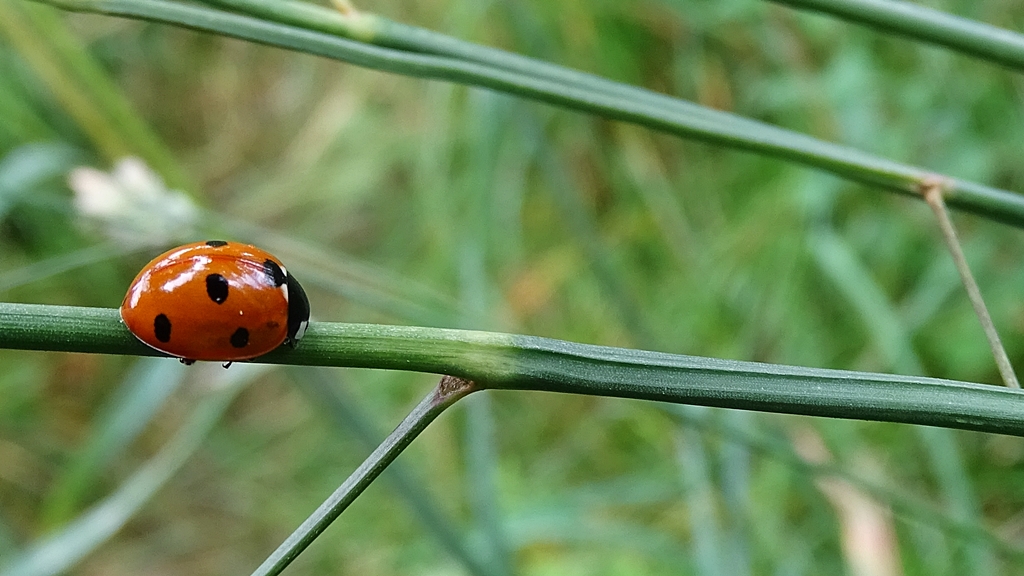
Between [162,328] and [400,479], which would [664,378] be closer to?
[162,328]

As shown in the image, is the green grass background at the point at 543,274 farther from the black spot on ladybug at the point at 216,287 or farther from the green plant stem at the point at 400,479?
the black spot on ladybug at the point at 216,287

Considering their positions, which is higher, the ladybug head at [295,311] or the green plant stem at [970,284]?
the green plant stem at [970,284]

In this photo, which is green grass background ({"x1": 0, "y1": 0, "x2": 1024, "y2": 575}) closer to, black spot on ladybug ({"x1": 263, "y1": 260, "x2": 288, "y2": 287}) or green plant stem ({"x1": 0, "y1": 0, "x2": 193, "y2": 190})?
green plant stem ({"x1": 0, "y1": 0, "x2": 193, "y2": 190})

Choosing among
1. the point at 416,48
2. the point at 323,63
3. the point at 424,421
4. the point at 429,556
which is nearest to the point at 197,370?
the point at 429,556

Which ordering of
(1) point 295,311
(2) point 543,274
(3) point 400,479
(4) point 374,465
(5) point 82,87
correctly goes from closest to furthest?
(4) point 374,465, (1) point 295,311, (3) point 400,479, (5) point 82,87, (2) point 543,274

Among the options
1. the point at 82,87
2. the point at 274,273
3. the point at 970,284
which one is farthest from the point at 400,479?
the point at 82,87

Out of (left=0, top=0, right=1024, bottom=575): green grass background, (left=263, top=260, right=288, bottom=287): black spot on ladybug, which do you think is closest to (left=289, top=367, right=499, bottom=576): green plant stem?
(left=0, top=0, right=1024, bottom=575): green grass background

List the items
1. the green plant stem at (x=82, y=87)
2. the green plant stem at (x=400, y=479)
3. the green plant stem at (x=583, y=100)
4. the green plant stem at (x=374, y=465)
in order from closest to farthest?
the green plant stem at (x=374, y=465) → the green plant stem at (x=583, y=100) → the green plant stem at (x=400, y=479) → the green plant stem at (x=82, y=87)

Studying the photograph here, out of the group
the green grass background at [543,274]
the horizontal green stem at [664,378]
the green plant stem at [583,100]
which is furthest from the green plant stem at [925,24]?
the green grass background at [543,274]
